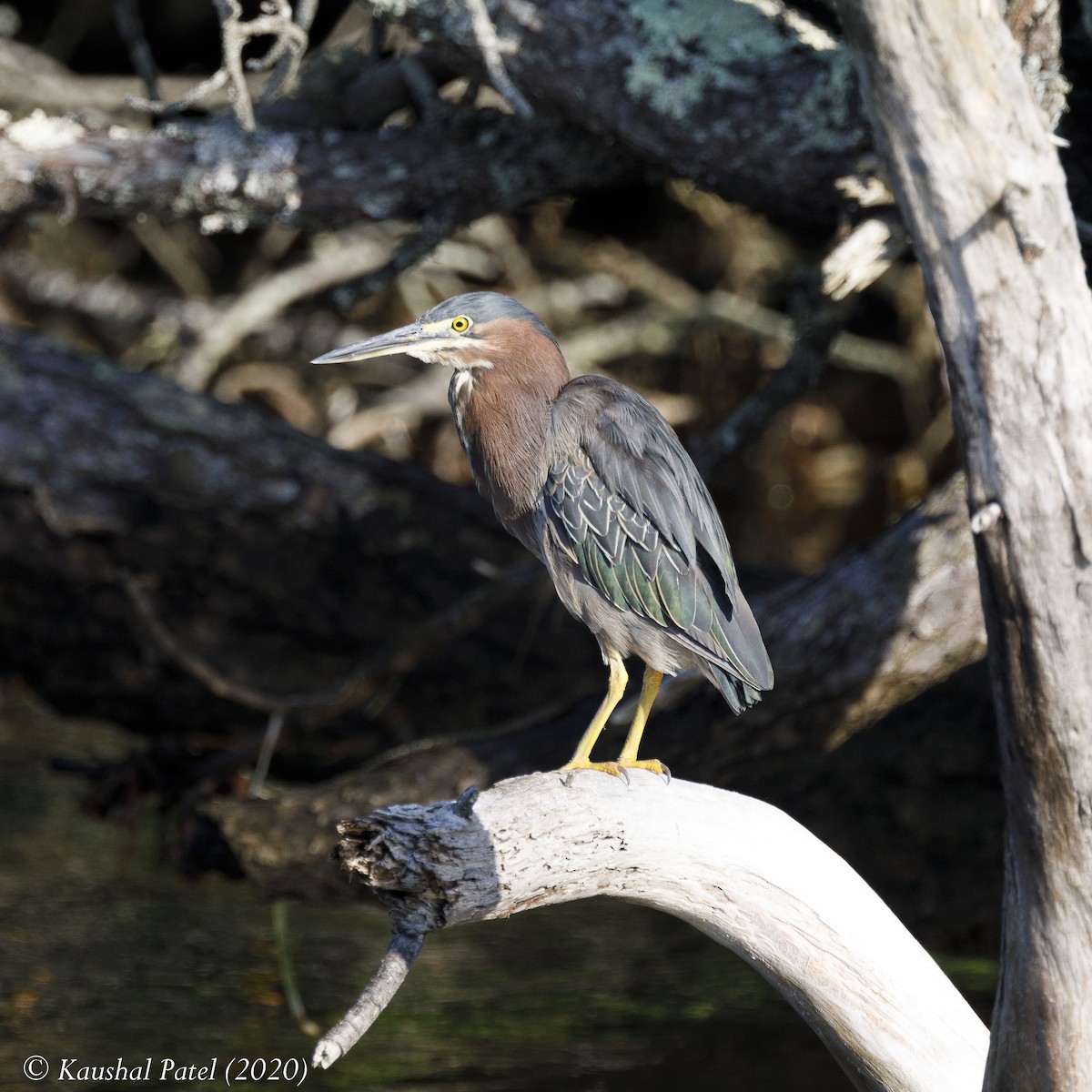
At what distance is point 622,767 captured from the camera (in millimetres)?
1834

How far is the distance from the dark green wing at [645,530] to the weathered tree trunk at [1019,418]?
0.39 meters

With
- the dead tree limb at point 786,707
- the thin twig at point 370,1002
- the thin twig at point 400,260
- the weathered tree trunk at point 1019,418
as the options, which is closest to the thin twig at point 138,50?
the thin twig at point 400,260

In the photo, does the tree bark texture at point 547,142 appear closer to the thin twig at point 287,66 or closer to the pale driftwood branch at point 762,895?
the thin twig at point 287,66

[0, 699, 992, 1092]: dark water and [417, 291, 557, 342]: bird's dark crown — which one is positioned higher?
[417, 291, 557, 342]: bird's dark crown

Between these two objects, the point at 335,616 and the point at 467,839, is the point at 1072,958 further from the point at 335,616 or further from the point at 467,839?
the point at 335,616

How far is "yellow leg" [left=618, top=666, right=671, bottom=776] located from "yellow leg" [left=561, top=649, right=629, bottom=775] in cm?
4

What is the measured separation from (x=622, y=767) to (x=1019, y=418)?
704 mm

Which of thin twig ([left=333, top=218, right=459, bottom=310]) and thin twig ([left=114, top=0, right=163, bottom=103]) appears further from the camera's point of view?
thin twig ([left=114, top=0, right=163, bottom=103])

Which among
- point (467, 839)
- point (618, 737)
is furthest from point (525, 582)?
point (467, 839)

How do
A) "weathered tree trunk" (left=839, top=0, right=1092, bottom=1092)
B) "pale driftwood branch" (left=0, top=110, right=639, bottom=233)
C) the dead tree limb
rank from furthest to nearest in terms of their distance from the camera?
"pale driftwood branch" (left=0, top=110, right=639, bottom=233)
the dead tree limb
"weathered tree trunk" (left=839, top=0, right=1092, bottom=1092)

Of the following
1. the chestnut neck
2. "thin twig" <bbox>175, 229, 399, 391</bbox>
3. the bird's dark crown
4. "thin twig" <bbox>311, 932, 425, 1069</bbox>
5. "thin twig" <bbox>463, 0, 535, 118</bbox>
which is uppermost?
"thin twig" <bbox>463, 0, 535, 118</bbox>

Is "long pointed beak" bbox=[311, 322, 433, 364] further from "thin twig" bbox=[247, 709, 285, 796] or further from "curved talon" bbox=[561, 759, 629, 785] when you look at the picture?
"thin twig" bbox=[247, 709, 285, 796]

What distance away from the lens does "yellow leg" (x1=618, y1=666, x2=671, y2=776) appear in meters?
1.92

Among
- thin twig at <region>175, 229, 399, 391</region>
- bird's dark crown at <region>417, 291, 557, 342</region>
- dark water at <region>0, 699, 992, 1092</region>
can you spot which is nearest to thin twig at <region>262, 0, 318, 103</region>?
bird's dark crown at <region>417, 291, 557, 342</region>
